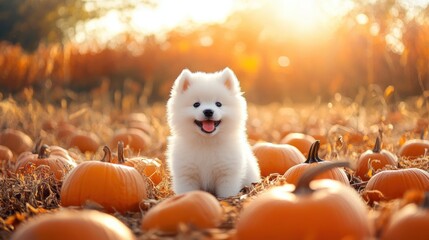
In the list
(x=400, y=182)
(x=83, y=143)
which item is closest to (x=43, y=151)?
(x=83, y=143)

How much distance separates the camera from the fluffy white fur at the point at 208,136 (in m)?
4.07

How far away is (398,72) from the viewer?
16.1 m

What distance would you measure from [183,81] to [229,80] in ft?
1.20

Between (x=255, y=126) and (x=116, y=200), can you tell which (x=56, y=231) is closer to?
(x=116, y=200)

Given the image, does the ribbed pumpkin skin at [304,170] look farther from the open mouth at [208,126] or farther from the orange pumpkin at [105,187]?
the orange pumpkin at [105,187]

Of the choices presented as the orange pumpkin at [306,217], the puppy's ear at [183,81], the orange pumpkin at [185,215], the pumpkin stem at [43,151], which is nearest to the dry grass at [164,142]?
the orange pumpkin at [185,215]

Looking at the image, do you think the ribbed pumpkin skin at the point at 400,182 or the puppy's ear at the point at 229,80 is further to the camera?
the puppy's ear at the point at 229,80

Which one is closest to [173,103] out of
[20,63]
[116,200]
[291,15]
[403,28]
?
[116,200]

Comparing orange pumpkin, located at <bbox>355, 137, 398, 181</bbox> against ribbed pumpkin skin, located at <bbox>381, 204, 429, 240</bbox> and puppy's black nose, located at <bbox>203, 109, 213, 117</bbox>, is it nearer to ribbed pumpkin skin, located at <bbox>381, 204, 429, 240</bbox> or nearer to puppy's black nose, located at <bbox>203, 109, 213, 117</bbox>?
puppy's black nose, located at <bbox>203, 109, 213, 117</bbox>

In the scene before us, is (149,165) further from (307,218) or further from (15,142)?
(15,142)

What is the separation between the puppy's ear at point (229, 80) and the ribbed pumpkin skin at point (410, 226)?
2.29 m

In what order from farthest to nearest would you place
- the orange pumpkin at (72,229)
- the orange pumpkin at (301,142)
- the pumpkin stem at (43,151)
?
the orange pumpkin at (301,142)
the pumpkin stem at (43,151)
the orange pumpkin at (72,229)

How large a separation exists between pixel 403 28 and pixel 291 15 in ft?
41.5

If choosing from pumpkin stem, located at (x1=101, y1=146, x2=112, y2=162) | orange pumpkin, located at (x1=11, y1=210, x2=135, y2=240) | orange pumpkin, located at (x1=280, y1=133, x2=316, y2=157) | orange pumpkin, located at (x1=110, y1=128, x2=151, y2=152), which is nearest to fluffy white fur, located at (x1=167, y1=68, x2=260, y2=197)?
pumpkin stem, located at (x1=101, y1=146, x2=112, y2=162)
